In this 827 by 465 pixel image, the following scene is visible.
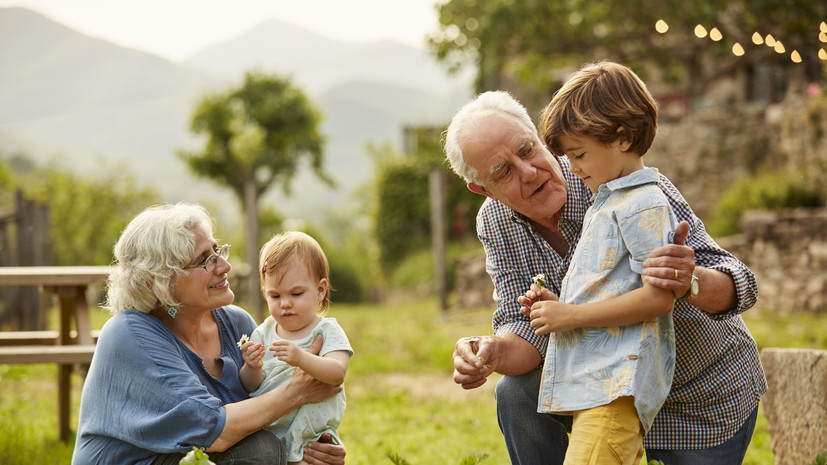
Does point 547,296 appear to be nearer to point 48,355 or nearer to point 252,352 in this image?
point 252,352

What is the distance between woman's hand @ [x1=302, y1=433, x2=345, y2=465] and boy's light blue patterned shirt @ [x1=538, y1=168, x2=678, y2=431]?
33.1 inches

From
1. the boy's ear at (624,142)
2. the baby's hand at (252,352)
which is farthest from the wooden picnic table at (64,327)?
the boy's ear at (624,142)

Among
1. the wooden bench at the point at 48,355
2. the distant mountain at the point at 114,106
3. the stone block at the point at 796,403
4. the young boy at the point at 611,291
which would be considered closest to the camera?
the young boy at the point at 611,291

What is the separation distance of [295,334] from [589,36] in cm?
1459

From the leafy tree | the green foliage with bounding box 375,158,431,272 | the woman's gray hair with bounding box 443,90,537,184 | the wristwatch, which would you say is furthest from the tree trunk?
the green foliage with bounding box 375,158,431,272

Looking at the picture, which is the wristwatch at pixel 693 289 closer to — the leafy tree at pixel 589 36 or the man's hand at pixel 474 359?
the man's hand at pixel 474 359

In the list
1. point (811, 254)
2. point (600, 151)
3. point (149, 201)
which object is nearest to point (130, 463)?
point (600, 151)

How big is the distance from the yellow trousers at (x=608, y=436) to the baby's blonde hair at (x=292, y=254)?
1.02 m

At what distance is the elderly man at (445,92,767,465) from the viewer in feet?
8.06

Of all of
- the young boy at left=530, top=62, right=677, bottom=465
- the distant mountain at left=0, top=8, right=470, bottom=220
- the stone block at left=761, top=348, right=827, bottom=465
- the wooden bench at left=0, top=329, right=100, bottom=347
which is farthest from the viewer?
the distant mountain at left=0, top=8, right=470, bottom=220

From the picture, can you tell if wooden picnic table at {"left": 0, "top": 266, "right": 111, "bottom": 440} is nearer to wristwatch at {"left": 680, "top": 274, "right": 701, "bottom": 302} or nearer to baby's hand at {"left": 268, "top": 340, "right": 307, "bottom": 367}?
baby's hand at {"left": 268, "top": 340, "right": 307, "bottom": 367}

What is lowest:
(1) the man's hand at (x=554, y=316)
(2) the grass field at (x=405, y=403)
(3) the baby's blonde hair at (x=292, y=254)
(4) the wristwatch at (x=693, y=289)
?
(2) the grass field at (x=405, y=403)

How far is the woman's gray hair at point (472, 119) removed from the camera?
2.76m

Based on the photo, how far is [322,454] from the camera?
9.15 ft
